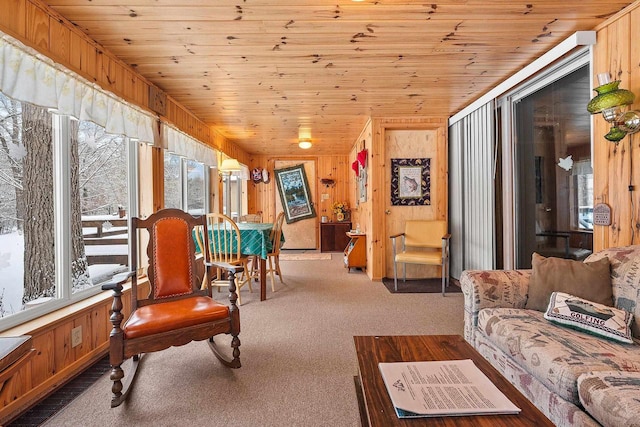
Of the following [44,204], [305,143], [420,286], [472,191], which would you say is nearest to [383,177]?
[472,191]

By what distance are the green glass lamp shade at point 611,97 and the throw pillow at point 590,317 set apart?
1187 mm

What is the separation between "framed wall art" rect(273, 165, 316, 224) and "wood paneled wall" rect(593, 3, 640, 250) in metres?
6.05

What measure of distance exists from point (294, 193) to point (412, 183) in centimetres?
383

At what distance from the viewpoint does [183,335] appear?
184cm

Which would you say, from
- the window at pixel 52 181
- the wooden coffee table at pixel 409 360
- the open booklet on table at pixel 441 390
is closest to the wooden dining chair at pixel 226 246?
the window at pixel 52 181

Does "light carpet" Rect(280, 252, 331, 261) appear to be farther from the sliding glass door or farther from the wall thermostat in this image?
the wall thermostat

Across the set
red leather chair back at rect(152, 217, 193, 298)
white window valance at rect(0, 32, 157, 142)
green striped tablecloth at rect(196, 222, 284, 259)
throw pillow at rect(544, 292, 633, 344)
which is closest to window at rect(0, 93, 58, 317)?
white window valance at rect(0, 32, 157, 142)

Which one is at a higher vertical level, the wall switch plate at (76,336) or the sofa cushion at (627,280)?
the sofa cushion at (627,280)

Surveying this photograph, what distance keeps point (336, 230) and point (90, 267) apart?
5.36 metres

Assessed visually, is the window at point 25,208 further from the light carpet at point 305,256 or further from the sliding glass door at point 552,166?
the light carpet at point 305,256

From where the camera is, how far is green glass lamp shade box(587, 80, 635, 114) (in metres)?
1.92

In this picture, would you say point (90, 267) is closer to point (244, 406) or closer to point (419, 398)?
point (244, 406)

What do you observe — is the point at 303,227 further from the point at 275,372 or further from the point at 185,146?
the point at 275,372

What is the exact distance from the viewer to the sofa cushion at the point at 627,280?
5.36 feet
